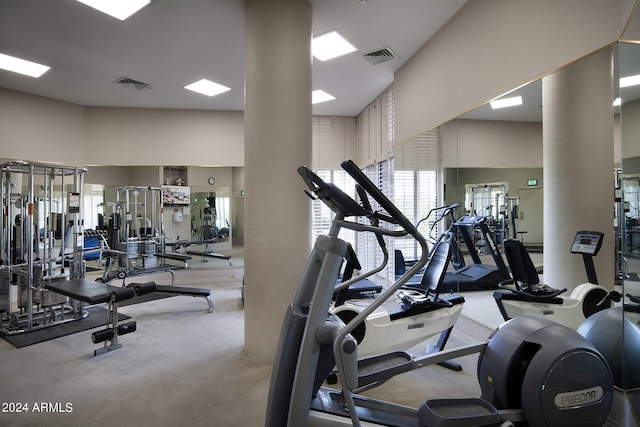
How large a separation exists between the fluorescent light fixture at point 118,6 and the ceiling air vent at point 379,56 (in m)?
2.33

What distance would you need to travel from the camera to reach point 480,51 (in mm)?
2826

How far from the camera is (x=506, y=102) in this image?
2605 millimetres

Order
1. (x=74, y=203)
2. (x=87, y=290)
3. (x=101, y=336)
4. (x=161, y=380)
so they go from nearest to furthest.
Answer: (x=161, y=380) → (x=101, y=336) → (x=87, y=290) → (x=74, y=203)

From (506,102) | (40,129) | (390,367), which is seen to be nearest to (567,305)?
(390,367)

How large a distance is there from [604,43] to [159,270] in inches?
234

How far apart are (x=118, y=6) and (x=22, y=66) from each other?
2.27m

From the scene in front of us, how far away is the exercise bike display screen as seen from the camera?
1992 millimetres

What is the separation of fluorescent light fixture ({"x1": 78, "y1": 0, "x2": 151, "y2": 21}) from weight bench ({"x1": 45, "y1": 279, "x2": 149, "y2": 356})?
2546 mm

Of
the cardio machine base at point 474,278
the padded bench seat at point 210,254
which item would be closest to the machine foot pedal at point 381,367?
the cardio machine base at point 474,278

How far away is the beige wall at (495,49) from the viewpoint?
1.96 metres

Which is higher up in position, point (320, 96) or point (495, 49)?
point (320, 96)

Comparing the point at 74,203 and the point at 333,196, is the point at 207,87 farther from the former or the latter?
the point at 333,196

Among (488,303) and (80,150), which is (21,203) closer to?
(80,150)

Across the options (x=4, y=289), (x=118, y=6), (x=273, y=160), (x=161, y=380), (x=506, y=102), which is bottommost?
(x=161, y=380)
